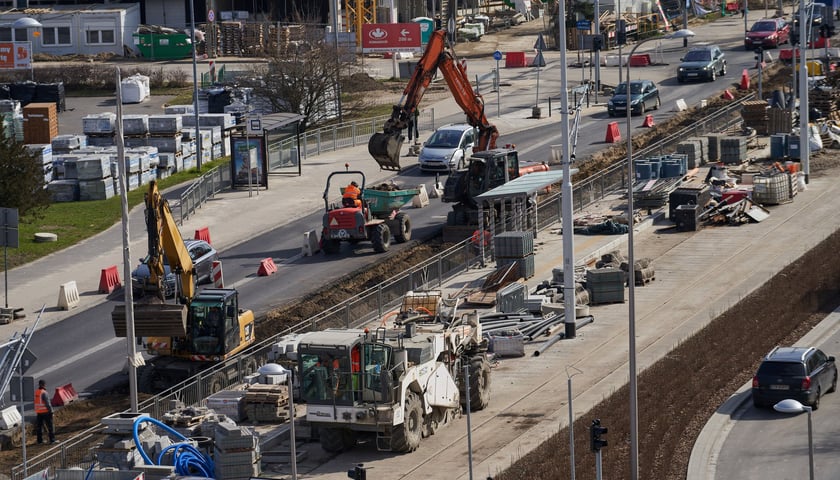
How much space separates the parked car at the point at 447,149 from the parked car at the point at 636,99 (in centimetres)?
1205

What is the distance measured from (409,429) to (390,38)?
197 ft

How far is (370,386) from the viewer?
29156 mm

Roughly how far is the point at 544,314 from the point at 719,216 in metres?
12.9

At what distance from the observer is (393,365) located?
1160 inches

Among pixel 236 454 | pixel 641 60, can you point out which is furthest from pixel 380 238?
pixel 641 60

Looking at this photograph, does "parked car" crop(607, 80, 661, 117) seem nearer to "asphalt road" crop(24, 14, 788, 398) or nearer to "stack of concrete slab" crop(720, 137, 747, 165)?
"asphalt road" crop(24, 14, 788, 398)

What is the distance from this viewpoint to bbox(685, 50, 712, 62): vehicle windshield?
7738 centimetres

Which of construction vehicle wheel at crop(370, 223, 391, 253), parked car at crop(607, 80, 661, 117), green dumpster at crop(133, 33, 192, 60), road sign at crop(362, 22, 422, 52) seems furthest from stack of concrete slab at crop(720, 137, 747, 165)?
green dumpster at crop(133, 33, 192, 60)

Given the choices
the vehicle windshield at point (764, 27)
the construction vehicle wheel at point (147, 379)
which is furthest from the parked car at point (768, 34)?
the construction vehicle wheel at point (147, 379)

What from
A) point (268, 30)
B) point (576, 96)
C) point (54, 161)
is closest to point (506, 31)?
point (268, 30)

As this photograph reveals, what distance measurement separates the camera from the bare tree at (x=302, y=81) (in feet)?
223

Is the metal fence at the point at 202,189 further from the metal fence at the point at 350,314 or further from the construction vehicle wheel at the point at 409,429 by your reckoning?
the construction vehicle wheel at the point at 409,429

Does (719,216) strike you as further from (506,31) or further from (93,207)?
(506,31)

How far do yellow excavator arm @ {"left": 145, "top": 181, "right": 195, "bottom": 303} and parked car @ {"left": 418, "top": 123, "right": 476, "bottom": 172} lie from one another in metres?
23.7
